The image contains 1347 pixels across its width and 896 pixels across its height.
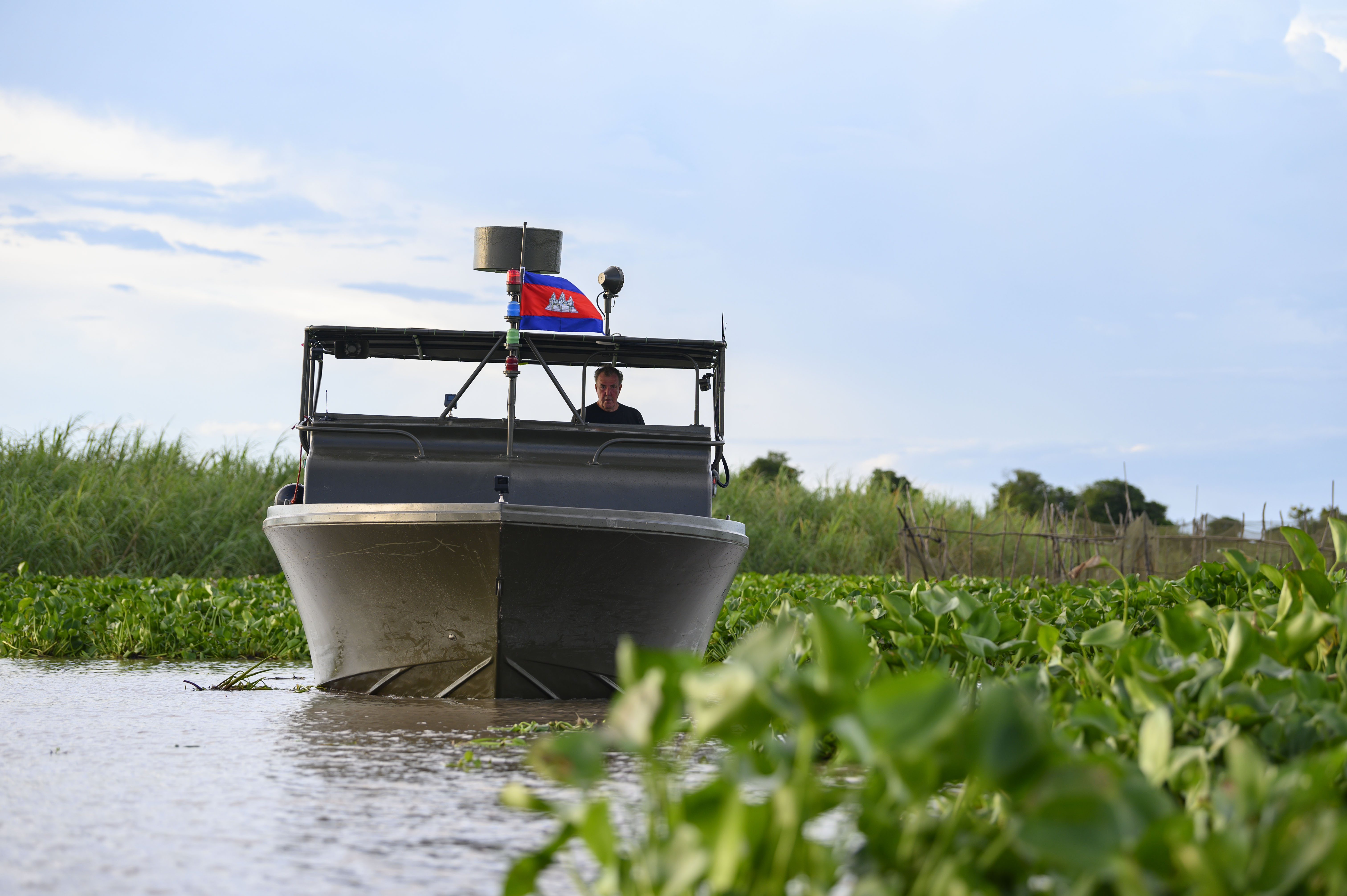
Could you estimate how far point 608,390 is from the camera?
6836mm

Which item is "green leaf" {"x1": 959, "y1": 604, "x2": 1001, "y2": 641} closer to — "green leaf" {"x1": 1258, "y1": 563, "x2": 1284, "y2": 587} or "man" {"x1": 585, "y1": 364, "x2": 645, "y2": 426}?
"green leaf" {"x1": 1258, "y1": 563, "x2": 1284, "y2": 587}

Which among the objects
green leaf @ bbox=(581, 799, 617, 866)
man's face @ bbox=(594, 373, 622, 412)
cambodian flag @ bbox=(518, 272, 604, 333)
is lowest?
green leaf @ bbox=(581, 799, 617, 866)

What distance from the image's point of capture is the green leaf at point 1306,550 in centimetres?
313

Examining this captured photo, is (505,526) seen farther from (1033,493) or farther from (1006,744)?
(1033,493)

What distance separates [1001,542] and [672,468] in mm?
12866

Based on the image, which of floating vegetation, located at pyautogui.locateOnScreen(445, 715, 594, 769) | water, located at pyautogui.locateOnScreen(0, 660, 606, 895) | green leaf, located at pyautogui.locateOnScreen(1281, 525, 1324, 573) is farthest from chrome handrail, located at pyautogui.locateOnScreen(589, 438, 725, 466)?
green leaf, located at pyautogui.locateOnScreen(1281, 525, 1324, 573)

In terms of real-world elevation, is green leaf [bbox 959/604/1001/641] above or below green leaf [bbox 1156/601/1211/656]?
below

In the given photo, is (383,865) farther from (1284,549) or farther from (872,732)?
(1284,549)

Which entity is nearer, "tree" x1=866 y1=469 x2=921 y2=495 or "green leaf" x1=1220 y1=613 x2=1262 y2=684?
"green leaf" x1=1220 y1=613 x2=1262 y2=684

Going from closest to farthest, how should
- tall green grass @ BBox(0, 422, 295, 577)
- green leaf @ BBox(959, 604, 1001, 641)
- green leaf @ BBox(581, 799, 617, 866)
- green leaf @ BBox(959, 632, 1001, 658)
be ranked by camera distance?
green leaf @ BBox(581, 799, 617, 866) → green leaf @ BBox(959, 632, 1001, 658) → green leaf @ BBox(959, 604, 1001, 641) → tall green grass @ BBox(0, 422, 295, 577)

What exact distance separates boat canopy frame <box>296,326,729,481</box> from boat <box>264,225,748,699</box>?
1cm

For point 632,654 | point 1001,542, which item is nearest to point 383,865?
point 632,654

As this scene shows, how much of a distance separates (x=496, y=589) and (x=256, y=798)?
2.09 meters

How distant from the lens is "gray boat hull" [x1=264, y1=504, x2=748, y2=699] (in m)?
5.03
